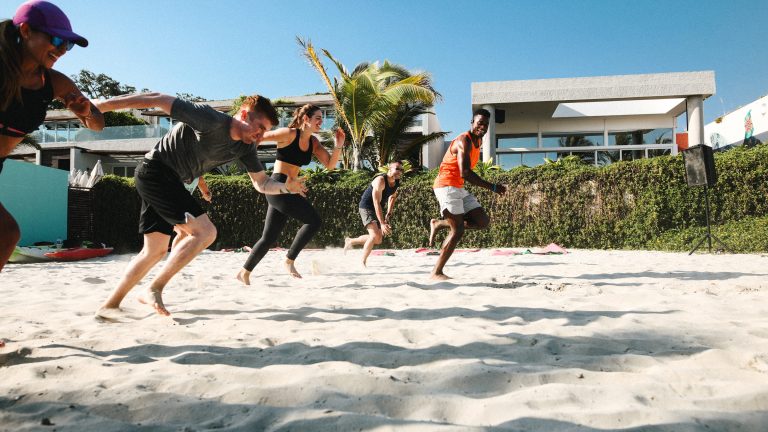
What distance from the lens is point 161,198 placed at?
323 cm

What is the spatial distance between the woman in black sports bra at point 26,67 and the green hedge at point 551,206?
10.2m

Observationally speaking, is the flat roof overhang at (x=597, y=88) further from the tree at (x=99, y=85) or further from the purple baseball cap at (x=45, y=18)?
the tree at (x=99, y=85)

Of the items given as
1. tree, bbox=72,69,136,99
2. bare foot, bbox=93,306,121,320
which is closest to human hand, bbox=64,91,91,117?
→ bare foot, bbox=93,306,121,320

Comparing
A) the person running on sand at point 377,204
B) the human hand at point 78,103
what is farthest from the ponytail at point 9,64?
the person running on sand at point 377,204

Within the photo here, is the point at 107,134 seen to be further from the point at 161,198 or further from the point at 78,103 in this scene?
the point at 78,103

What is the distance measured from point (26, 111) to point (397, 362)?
7.05 ft

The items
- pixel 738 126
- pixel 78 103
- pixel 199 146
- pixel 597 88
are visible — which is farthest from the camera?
pixel 738 126

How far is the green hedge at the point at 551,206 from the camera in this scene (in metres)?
9.85

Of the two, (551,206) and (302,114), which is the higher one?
(302,114)

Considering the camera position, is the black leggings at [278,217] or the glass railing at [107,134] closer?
the black leggings at [278,217]

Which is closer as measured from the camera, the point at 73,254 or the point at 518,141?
the point at 73,254

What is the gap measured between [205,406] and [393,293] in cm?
271

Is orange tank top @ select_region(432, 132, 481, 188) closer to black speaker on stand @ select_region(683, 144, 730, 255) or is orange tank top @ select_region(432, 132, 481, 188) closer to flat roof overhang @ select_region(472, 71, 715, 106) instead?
black speaker on stand @ select_region(683, 144, 730, 255)

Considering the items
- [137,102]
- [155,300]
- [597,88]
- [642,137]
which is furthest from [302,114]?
[642,137]
